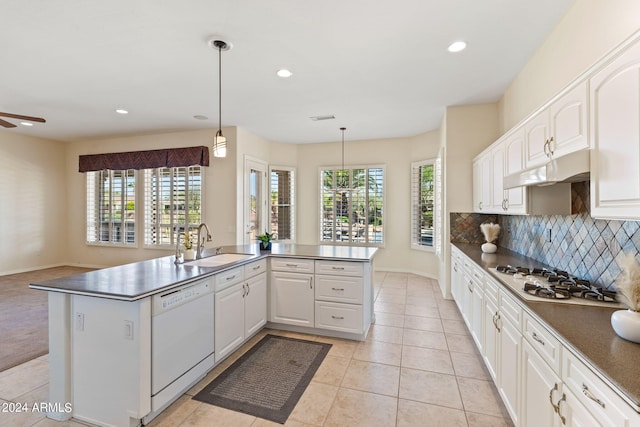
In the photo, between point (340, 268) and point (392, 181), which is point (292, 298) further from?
point (392, 181)

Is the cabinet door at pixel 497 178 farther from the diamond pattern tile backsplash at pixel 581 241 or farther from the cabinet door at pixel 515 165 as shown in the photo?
the diamond pattern tile backsplash at pixel 581 241

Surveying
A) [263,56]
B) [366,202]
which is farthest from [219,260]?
[366,202]

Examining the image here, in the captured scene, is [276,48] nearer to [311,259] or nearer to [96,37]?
[96,37]

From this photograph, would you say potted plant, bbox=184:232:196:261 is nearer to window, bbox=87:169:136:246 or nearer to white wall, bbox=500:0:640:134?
white wall, bbox=500:0:640:134

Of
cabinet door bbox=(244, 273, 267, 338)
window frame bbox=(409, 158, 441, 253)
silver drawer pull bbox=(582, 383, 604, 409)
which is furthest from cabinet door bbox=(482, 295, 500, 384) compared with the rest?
window frame bbox=(409, 158, 441, 253)

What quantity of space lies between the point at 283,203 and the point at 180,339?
4925mm

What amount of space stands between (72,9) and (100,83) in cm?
155

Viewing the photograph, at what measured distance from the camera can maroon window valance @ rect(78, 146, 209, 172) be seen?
5562 millimetres

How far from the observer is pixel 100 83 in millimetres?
3627

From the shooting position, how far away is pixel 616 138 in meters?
1.36

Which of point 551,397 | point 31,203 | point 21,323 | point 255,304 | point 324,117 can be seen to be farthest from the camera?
point 31,203

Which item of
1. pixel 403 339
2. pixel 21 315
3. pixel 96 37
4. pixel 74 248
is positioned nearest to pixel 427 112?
pixel 403 339

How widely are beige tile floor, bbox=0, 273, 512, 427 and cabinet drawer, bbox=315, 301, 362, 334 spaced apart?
0.15 metres

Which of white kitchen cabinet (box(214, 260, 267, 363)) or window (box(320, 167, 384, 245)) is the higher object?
window (box(320, 167, 384, 245))
